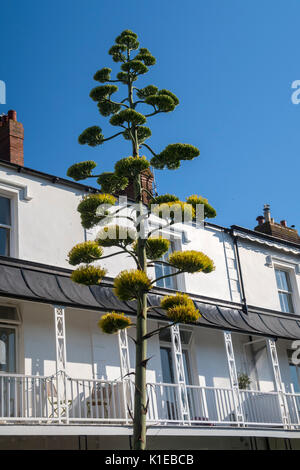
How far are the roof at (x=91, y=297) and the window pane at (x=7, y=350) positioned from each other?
1118mm

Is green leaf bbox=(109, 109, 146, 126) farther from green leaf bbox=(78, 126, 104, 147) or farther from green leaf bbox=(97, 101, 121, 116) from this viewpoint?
green leaf bbox=(97, 101, 121, 116)

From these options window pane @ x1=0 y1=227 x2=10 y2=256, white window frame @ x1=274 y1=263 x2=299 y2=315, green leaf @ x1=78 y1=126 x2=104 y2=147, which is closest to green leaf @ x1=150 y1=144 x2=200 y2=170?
green leaf @ x1=78 y1=126 x2=104 y2=147

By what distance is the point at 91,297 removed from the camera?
14172 mm

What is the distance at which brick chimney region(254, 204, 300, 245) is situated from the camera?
2162 centimetres

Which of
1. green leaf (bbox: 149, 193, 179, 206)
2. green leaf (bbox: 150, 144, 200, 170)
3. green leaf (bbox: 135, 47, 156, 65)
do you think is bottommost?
green leaf (bbox: 149, 193, 179, 206)

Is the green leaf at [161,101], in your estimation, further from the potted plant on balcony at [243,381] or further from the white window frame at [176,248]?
the potted plant on balcony at [243,381]

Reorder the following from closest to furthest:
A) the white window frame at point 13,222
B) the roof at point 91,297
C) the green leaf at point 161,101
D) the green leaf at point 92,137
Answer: the green leaf at point 161,101 → the green leaf at point 92,137 → the roof at point 91,297 → the white window frame at point 13,222

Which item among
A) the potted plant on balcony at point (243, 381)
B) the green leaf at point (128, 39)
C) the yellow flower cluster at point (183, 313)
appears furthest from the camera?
the potted plant on balcony at point (243, 381)

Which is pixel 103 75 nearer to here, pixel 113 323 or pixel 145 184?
pixel 113 323

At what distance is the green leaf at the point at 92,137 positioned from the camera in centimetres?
1124

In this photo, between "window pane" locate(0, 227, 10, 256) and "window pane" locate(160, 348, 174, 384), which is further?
"window pane" locate(160, 348, 174, 384)

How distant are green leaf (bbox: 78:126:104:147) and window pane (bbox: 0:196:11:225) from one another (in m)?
3.80

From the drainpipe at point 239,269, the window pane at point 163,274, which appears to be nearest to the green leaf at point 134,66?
the window pane at point 163,274
